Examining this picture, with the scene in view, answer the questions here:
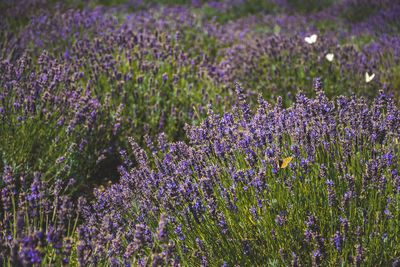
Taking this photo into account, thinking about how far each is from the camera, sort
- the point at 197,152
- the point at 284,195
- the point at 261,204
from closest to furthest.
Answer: the point at 261,204 < the point at 284,195 < the point at 197,152

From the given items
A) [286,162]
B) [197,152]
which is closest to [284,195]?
[286,162]

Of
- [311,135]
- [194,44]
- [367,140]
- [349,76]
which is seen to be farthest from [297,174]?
[194,44]

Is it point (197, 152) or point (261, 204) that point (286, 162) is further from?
point (197, 152)

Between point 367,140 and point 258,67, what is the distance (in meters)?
2.42

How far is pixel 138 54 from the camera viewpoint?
4035mm

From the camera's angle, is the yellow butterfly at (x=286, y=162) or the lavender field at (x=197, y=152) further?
the yellow butterfly at (x=286, y=162)

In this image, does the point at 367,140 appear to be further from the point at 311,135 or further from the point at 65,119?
the point at 65,119

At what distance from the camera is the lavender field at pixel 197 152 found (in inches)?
64.5

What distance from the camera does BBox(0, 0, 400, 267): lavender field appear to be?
1638 mm

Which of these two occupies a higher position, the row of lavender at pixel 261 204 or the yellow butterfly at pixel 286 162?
the yellow butterfly at pixel 286 162

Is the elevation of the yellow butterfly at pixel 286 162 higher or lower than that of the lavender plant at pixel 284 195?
higher

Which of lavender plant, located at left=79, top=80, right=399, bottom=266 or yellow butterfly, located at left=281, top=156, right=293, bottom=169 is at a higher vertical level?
yellow butterfly, located at left=281, top=156, right=293, bottom=169

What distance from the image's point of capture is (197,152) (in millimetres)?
2150

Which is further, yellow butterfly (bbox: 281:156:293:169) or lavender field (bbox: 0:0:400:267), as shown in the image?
yellow butterfly (bbox: 281:156:293:169)
